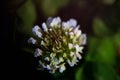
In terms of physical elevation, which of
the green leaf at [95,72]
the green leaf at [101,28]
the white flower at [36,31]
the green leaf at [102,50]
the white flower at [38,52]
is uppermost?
the white flower at [36,31]

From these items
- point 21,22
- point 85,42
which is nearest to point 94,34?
point 85,42

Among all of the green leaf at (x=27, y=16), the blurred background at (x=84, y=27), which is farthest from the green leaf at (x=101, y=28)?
the green leaf at (x=27, y=16)

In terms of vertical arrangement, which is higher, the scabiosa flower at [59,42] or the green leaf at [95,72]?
the scabiosa flower at [59,42]

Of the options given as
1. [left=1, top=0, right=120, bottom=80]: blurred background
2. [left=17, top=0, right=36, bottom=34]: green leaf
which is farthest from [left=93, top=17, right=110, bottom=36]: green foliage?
[left=17, top=0, right=36, bottom=34]: green leaf

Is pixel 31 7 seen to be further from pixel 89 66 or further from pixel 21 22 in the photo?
pixel 89 66

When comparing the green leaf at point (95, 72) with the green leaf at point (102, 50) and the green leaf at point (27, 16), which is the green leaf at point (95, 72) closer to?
the green leaf at point (102, 50)

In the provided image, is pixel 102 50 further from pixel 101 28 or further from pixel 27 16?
pixel 27 16
